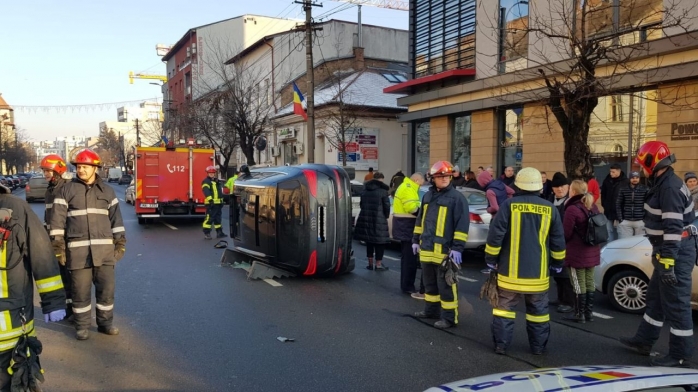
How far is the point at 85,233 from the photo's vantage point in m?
5.32

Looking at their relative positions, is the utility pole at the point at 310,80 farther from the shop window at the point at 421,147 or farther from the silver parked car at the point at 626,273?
the silver parked car at the point at 626,273

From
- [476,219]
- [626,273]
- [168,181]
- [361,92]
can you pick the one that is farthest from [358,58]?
[626,273]

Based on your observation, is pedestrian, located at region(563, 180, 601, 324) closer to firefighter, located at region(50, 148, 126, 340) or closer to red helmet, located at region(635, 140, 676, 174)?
red helmet, located at region(635, 140, 676, 174)

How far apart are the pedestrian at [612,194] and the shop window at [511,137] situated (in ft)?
15.8

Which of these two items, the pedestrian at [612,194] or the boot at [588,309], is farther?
the pedestrian at [612,194]

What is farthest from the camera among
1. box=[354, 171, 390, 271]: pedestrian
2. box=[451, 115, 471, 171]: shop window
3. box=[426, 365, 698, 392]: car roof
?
box=[451, 115, 471, 171]: shop window

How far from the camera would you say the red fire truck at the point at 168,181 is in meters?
16.3

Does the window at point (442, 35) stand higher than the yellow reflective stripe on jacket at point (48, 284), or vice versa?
the window at point (442, 35)

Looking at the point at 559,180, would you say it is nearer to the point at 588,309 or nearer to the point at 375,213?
the point at 588,309

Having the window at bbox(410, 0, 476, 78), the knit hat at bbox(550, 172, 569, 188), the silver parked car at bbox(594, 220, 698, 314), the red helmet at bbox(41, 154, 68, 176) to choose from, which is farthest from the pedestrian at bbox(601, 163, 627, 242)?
the red helmet at bbox(41, 154, 68, 176)

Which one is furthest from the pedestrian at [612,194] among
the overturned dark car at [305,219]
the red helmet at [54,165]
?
the red helmet at [54,165]

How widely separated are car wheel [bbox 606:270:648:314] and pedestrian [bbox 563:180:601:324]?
0.58 meters

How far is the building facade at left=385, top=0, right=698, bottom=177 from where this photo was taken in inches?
454

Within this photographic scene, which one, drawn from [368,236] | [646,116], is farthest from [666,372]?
[646,116]
